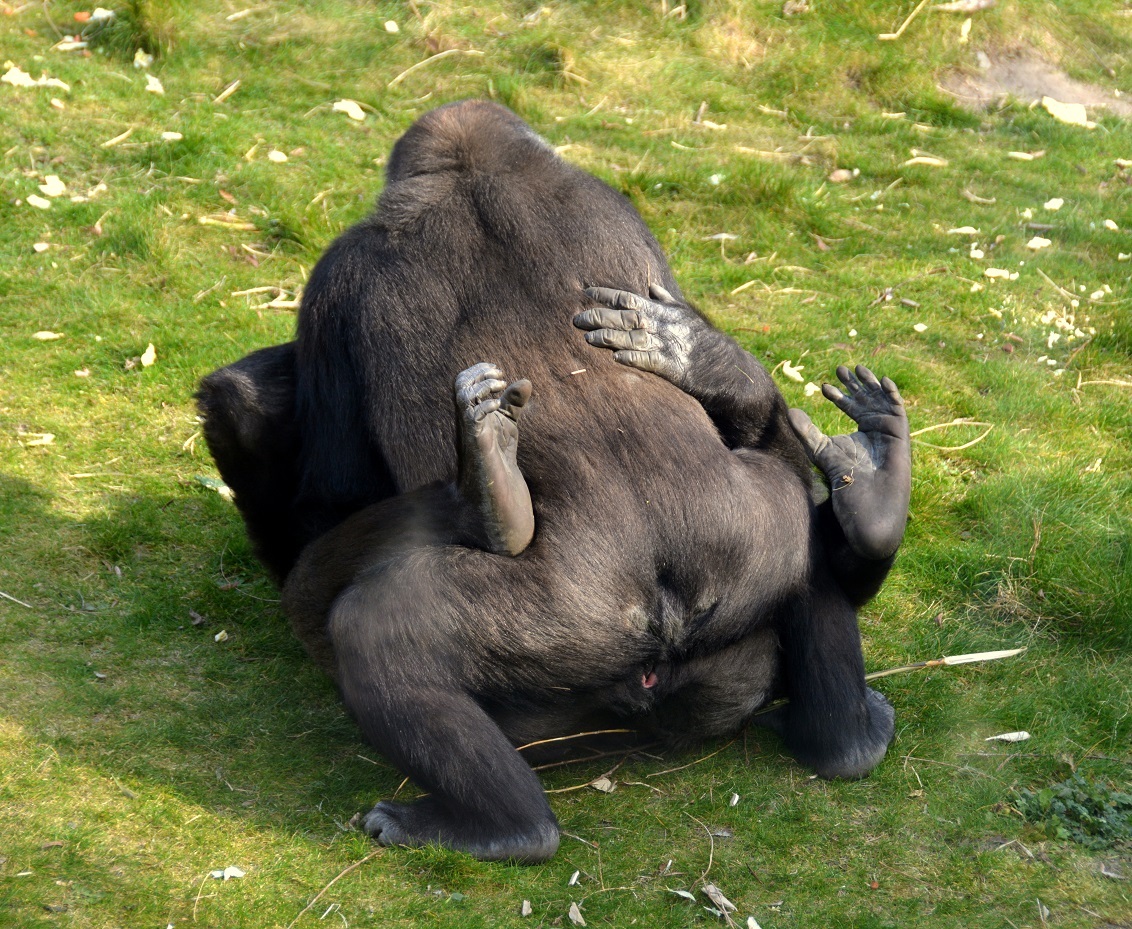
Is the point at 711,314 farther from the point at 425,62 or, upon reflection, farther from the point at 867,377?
the point at 425,62

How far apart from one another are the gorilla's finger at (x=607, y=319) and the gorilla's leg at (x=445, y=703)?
0.76 metres

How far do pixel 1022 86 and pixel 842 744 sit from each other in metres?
7.10

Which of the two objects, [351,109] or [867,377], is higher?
[867,377]

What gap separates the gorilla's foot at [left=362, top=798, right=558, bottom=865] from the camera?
3.53 meters

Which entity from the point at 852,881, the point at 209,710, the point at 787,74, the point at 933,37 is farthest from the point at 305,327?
the point at 933,37

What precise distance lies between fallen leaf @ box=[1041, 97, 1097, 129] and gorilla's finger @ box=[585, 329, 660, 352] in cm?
655

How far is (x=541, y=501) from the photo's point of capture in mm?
3676

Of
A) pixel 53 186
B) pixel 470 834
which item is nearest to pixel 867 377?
pixel 470 834

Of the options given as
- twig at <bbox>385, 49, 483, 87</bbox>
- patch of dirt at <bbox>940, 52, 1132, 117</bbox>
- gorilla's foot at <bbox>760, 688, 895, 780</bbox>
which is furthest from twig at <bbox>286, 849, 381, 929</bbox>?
patch of dirt at <bbox>940, 52, 1132, 117</bbox>

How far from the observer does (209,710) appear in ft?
14.5

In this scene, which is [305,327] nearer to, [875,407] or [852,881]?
[875,407]

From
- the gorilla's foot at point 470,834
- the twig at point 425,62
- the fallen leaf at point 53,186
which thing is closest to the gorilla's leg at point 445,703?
the gorilla's foot at point 470,834

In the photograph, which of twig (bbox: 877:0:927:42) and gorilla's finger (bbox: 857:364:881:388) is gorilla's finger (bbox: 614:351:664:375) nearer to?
gorilla's finger (bbox: 857:364:881:388)

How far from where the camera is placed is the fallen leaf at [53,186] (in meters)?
7.47
